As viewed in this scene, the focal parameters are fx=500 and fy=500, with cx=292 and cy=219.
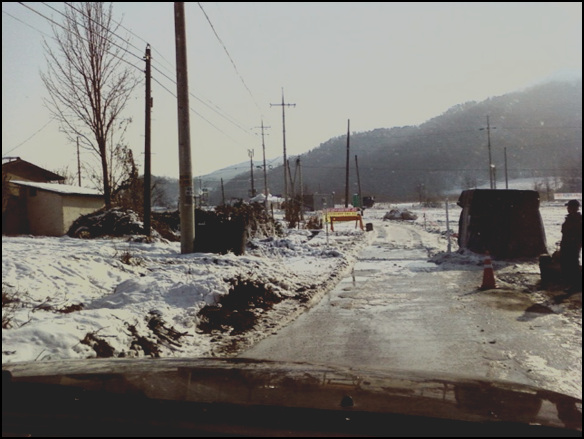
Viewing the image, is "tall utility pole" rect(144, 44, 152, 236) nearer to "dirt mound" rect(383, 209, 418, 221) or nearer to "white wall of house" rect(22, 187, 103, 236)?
"white wall of house" rect(22, 187, 103, 236)

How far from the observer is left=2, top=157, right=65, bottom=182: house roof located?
39625mm

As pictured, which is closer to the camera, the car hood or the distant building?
the car hood

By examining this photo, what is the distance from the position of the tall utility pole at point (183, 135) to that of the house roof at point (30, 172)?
3011 cm

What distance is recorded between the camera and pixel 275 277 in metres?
11.2

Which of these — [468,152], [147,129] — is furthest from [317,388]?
Result: [468,152]

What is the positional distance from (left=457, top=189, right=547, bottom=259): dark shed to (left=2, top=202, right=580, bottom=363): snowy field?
167 centimetres

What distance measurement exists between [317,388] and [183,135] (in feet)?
38.8

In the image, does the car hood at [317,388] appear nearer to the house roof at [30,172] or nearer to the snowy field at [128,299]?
the snowy field at [128,299]

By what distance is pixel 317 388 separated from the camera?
240 cm

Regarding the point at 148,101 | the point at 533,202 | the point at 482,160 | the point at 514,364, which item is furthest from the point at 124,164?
the point at 482,160

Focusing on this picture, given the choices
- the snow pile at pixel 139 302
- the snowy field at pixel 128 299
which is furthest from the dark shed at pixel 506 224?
the snow pile at pixel 139 302

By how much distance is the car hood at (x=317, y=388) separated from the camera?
1989 millimetres

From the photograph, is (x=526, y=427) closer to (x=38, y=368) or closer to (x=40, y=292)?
(x=38, y=368)

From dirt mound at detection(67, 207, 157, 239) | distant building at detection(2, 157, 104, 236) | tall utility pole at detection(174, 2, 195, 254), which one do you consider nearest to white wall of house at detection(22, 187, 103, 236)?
distant building at detection(2, 157, 104, 236)
